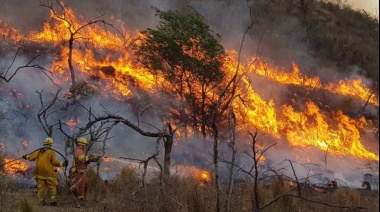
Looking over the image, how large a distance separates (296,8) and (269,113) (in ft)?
45.7

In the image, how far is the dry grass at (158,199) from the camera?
21.6 feet

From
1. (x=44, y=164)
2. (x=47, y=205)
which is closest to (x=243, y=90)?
(x=44, y=164)

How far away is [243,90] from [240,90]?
31 cm

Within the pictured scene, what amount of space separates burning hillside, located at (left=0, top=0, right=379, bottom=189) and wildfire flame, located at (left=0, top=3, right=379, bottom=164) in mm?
55

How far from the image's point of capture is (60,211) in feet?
26.6

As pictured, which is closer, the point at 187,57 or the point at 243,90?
the point at 187,57

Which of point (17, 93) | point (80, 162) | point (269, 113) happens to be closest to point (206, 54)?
point (269, 113)

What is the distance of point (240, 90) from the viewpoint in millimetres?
24344

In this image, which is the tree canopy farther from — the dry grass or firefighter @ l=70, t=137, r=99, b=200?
firefighter @ l=70, t=137, r=99, b=200

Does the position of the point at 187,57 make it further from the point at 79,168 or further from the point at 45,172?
the point at 45,172

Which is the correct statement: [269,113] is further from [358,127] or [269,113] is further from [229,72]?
[358,127]

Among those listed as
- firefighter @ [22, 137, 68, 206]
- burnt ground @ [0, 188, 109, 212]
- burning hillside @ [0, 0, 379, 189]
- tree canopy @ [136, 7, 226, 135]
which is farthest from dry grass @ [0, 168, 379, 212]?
tree canopy @ [136, 7, 226, 135]

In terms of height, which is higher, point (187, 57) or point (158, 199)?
point (187, 57)

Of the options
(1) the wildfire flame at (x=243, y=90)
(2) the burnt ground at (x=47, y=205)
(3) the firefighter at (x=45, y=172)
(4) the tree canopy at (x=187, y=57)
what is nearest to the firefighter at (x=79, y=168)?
(2) the burnt ground at (x=47, y=205)
